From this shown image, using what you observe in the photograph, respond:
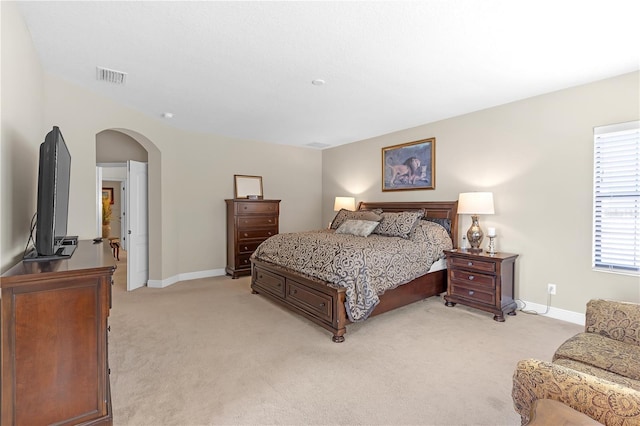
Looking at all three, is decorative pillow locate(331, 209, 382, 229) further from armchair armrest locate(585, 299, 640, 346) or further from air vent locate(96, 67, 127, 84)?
air vent locate(96, 67, 127, 84)

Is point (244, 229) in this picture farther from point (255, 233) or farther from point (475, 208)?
point (475, 208)

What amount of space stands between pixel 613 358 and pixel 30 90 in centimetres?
423

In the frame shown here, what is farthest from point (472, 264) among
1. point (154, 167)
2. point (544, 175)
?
point (154, 167)

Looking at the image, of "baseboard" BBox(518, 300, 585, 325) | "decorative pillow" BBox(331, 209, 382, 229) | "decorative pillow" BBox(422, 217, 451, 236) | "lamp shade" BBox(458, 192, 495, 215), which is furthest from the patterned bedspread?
"baseboard" BBox(518, 300, 585, 325)

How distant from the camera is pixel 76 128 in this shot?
3.37m

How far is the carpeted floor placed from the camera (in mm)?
1925

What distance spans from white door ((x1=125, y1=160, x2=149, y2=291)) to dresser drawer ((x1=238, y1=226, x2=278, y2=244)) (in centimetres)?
148

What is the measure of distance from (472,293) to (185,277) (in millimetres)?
4431

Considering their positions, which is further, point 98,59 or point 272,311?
point 272,311

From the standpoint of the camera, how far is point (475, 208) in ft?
12.6

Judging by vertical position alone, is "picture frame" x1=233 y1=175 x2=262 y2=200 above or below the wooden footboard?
above

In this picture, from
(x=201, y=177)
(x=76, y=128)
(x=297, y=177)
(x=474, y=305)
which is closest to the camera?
(x=76, y=128)

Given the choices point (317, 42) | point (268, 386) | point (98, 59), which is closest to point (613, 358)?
point (268, 386)

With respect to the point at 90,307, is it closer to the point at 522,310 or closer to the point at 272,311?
the point at 272,311
